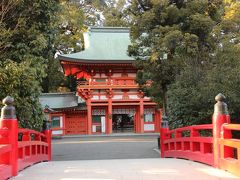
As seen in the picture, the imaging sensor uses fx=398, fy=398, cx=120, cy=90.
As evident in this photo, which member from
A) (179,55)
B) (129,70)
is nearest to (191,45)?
(179,55)

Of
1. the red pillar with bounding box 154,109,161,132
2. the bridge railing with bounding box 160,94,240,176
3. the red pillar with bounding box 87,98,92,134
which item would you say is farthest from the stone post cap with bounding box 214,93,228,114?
the red pillar with bounding box 154,109,161,132

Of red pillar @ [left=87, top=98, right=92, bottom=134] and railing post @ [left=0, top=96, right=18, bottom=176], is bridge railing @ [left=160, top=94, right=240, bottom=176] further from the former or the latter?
red pillar @ [left=87, top=98, right=92, bottom=134]

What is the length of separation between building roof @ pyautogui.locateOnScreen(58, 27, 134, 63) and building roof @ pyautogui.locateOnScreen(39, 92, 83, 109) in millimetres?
4860

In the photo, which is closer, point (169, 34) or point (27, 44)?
point (27, 44)

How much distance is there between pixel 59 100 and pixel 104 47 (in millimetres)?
6644

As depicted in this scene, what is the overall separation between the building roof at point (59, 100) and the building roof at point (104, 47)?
4860 mm

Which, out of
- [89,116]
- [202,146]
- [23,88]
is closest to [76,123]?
[89,116]

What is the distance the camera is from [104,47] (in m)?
36.3

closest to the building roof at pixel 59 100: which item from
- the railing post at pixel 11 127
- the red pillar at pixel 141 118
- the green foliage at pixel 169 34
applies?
the red pillar at pixel 141 118

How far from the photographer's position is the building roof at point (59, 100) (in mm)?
36438

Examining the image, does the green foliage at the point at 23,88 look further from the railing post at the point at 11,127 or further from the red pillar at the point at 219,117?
the red pillar at the point at 219,117

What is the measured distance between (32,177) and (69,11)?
33133 millimetres

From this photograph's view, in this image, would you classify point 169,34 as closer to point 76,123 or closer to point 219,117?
point 219,117

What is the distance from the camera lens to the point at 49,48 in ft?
39.9
